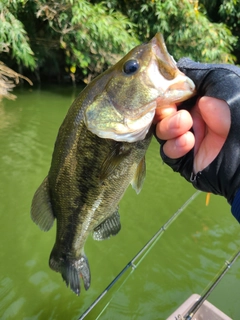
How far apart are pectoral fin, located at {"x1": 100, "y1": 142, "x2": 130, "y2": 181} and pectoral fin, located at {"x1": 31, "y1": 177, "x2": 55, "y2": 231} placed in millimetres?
451

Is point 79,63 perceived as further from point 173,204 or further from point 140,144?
point 140,144

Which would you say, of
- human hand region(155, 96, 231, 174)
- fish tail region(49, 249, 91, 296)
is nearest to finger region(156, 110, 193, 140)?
human hand region(155, 96, 231, 174)

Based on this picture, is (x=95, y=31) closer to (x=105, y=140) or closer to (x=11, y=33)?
(x=11, y=33)

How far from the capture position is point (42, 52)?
10641 mm

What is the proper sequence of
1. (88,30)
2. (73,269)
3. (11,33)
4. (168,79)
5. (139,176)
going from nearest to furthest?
1. (168,79)
2. (139,176)
3. (73,269)
4. (11,33)
5. (88,30)

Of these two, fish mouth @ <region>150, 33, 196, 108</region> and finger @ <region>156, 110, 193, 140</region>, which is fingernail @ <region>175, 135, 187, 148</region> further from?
fish mouth @ <region>150, 33, 196, 108</region>

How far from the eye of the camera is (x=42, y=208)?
1774 mm

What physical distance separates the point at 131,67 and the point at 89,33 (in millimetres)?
8917

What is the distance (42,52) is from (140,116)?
10.1m

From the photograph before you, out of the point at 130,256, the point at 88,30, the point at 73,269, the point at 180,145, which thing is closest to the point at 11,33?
the point at 88,30

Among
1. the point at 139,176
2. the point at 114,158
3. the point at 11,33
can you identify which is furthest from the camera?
the point at 11,33

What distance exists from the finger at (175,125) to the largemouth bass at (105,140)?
6 centimetres

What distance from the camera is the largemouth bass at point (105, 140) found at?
1.33m

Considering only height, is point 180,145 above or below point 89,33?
above
